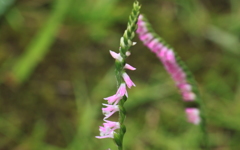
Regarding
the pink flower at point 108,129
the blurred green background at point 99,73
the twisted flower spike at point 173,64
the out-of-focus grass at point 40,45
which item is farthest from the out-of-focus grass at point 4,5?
the pink flower at point 108,129

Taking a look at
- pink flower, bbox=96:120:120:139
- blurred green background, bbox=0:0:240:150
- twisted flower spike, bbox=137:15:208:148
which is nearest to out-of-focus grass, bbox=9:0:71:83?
blurred green background, bbox=0:0:240:150

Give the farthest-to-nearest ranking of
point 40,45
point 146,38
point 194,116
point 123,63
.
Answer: point 40,45 → point 194,116 → point 146,38 → point 123,63

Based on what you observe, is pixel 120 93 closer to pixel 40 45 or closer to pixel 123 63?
pixel 123 63

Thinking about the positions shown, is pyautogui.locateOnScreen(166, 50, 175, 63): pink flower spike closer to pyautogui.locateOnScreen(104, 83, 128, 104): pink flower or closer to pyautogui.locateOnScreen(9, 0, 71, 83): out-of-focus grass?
pyautogui.locateOnScreen(104, 83, 128, 104): pink flower

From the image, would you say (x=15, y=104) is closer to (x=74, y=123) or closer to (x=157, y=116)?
(x=74, y=123)

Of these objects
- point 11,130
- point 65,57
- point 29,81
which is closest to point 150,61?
point 65,57

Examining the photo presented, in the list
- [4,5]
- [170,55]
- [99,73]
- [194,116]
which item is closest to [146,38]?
[170,55]

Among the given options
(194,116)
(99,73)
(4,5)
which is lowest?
(194,116)

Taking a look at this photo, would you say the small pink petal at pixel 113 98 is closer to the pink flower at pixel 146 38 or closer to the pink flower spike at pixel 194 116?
the pink flower at pixel 146 38
